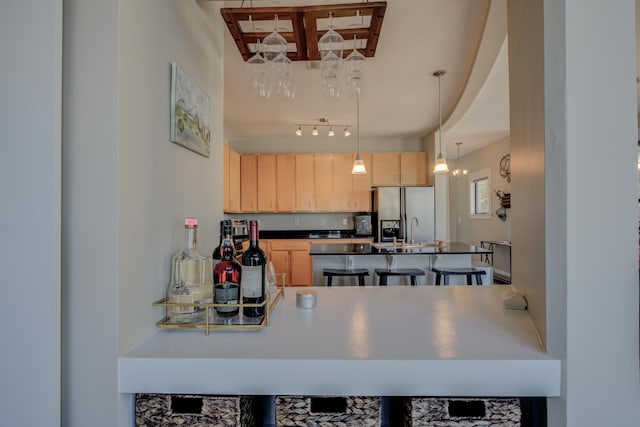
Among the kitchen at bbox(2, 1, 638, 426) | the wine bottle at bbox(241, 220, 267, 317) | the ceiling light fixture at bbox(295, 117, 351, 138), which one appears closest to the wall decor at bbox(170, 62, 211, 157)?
the kitchen at bbox(2, 1, 638, 426)

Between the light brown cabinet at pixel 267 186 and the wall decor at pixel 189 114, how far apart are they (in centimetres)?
415

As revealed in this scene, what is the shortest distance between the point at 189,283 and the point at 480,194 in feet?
23.5

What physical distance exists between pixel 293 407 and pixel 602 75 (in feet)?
3.75

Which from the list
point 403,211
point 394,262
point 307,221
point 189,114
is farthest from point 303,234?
point 189,114

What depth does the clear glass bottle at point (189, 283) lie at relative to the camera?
3.43ft

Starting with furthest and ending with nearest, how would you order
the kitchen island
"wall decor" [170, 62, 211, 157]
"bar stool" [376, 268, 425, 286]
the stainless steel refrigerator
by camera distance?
the stainless steel refrigerator < the kitchen island < "bar stool" [376, 268, 425, 286] < "wall decor" [170, 62, 211, 157]

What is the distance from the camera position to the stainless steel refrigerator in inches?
204

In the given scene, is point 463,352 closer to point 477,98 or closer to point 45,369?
point 45,369

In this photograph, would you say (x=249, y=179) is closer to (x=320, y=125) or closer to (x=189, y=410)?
(x=320, y=125)

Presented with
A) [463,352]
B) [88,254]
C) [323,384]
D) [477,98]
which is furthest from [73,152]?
[477,98]

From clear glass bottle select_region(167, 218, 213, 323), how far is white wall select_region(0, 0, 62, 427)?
327 millimetres

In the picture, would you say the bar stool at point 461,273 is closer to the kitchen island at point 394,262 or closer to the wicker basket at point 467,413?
the kitchen island at point 394,262

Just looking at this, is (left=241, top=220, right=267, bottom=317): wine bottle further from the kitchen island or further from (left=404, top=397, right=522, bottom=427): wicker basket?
the kitchen island

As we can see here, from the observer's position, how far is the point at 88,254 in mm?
823
